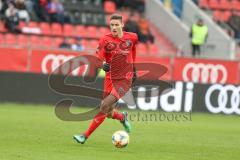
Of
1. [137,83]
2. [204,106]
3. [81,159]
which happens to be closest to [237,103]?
[204,106]

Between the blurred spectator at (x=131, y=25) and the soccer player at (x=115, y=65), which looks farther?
the blurred spectator at (x=131, y=25)

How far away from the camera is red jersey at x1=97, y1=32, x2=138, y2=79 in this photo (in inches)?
535

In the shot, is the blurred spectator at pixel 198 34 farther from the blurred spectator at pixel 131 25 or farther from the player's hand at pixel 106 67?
the player's hand at pixel 106 67

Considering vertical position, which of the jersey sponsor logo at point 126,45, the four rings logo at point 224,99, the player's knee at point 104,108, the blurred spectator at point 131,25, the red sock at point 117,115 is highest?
the jersey sponsor logo at point 126,45

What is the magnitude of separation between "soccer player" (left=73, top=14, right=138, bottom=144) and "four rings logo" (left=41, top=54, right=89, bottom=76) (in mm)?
9618

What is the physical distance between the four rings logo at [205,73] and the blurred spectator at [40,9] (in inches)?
267

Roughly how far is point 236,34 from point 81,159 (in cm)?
2272

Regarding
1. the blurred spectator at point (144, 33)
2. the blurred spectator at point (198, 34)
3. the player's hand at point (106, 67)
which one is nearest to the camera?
the player's hand at point (106, 67)

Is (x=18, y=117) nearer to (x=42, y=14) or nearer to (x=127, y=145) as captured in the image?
(x=127, y=145)

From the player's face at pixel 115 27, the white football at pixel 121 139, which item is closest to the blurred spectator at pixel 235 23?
the player's face at pixel 115 27

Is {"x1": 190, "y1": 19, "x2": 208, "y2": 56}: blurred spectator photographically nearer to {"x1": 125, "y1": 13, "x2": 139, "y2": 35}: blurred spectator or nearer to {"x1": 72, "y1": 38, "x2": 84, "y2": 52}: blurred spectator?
{"x1": 125, "y1": 13, "x2": 139, "y2": 35}: blurred spectator

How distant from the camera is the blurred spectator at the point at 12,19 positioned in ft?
88.6

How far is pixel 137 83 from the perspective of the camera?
22.8 metres

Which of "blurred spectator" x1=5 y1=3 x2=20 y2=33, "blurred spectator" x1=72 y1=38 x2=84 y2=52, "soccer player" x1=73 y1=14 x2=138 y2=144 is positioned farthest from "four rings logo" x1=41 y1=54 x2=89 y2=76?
"soccer player" x1=73 y1=14 x2=138 y2=144
